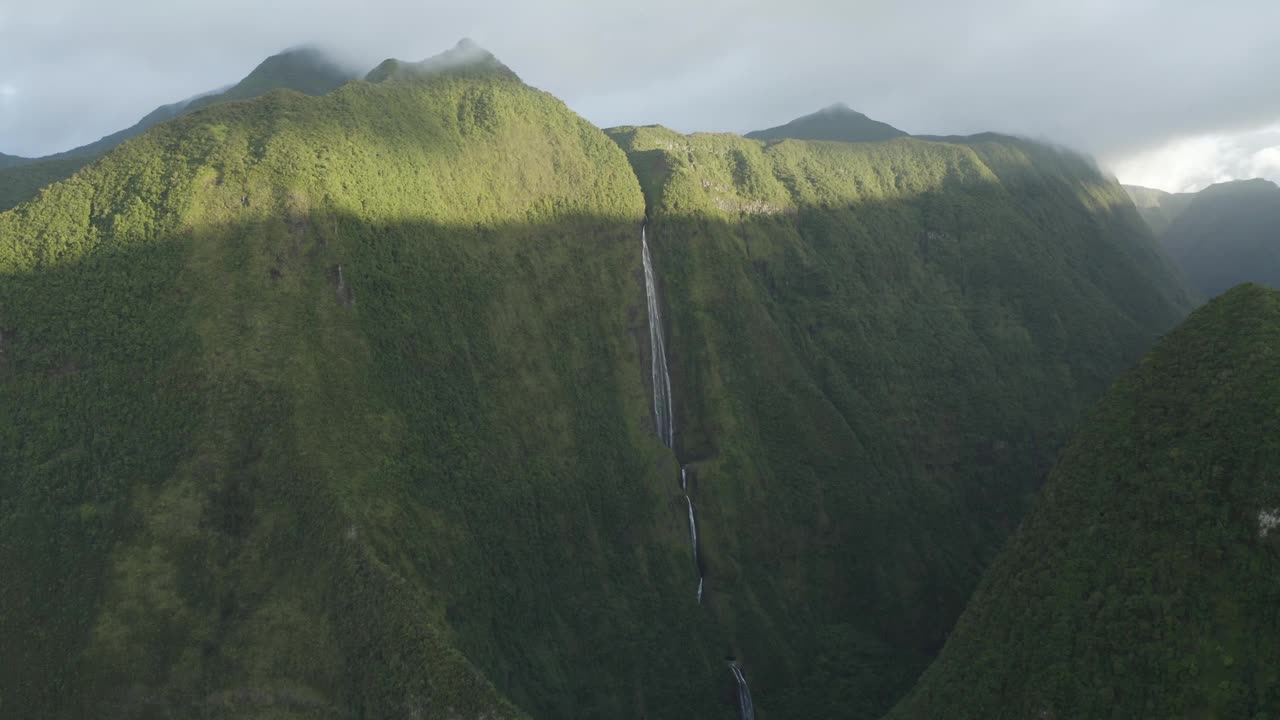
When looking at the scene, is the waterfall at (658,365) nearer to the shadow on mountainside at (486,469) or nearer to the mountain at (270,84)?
Answer: the shadow on mountainside at (486,469)

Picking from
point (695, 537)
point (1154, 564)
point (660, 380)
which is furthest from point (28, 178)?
point (1154, 564)

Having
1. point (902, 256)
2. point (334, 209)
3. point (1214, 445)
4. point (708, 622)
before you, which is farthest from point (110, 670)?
point (902, 256)

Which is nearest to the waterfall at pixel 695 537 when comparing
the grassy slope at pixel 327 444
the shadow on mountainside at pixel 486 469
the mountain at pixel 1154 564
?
the shadow on mountainside at pixel 486 469

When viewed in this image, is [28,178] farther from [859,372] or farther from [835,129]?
[835,129]

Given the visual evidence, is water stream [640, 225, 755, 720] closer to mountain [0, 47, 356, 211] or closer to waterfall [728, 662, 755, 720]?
waterfall [728, 662, 755, 720]

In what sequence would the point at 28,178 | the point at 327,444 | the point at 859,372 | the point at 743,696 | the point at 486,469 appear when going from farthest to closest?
1. the point at 859,372
2. the point at 28,178
3. the point at 743,696
4. the point at 486,469
5. the point at 327,444
